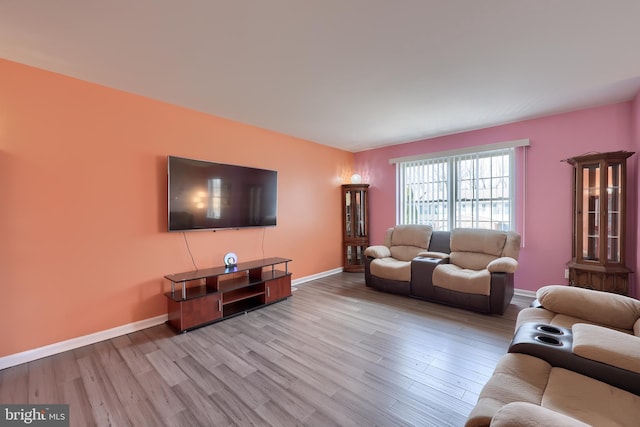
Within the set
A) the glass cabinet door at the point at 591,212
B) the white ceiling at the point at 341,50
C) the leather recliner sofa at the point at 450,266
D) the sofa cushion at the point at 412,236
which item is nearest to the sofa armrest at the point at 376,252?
the leather recliner sofa at the point at 450,266

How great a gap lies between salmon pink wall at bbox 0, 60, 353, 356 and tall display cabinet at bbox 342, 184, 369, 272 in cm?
254

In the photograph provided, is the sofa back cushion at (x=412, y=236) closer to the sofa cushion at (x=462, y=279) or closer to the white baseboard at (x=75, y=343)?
the sofa cushion at (x=462, y=279)

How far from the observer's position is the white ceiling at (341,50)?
5.43 ft

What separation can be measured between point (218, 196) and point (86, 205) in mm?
1264

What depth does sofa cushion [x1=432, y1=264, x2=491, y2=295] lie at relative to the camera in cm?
311

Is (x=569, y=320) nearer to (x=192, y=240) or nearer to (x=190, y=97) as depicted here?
(x=192, y=240)

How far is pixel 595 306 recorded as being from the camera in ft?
5.72

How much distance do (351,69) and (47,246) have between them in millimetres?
3153

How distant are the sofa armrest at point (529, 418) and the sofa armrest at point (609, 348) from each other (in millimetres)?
612

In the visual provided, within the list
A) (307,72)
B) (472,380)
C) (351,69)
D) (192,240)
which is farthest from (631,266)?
(192,240)

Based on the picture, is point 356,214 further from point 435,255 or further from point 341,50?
point 341,50

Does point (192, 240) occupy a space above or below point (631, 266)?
above

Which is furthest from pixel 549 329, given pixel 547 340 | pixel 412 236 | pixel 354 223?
pixel 354 223

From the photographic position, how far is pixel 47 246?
7.57 feet
